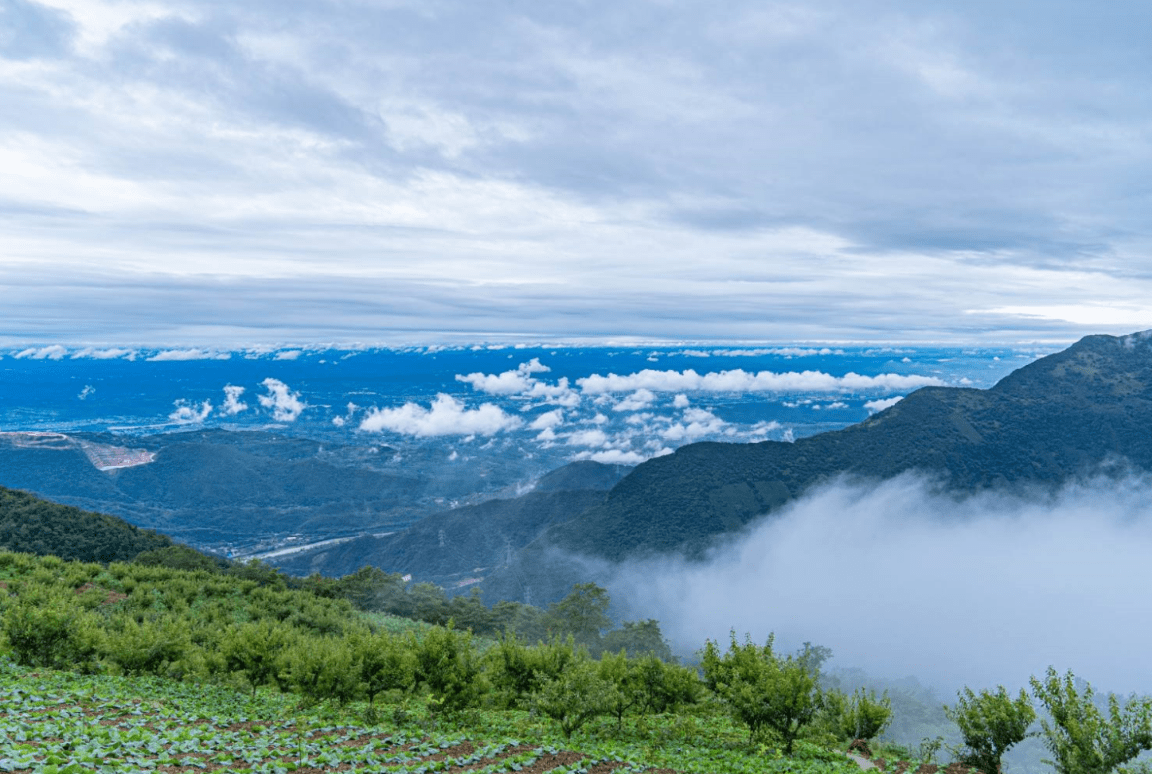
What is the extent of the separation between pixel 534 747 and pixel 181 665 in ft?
65.0

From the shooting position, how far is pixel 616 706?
1142 inches

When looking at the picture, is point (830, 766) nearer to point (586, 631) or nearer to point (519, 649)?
point (519, 649)

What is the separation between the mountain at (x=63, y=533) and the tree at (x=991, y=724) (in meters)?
97.0

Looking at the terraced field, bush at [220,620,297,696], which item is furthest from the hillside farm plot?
bush at [220,620,297,696]

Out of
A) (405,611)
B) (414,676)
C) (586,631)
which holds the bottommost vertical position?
(586,631)

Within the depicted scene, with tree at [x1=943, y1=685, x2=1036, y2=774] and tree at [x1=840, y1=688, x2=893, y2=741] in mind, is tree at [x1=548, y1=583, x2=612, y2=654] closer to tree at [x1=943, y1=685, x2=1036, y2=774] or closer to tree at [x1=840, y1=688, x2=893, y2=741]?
tree at [x1=840, y1=688, x2=893, y2=741]

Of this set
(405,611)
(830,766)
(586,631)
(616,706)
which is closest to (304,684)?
(616,706)

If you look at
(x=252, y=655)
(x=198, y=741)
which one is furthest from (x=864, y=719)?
(x=252, y=655)

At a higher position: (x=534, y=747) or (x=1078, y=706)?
(x=1078, y=706)

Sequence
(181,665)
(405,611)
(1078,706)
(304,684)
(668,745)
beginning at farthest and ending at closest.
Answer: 1. (405,611)
2. (181,665)
3. (304,684)
4. (668,745)
5. (1078,706)

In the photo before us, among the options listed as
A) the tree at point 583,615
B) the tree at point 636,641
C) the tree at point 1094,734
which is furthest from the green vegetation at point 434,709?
the tree at point 583,615

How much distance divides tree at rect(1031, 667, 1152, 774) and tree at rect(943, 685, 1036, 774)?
54.2 inches

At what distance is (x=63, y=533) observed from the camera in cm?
9269

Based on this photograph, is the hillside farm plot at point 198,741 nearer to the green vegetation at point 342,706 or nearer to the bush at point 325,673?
the green vegetation at point 342,706
